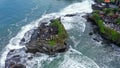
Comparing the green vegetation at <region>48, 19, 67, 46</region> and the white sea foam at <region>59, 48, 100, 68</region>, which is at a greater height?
the green vegetation at <region>48, 19, 67, 46</region>

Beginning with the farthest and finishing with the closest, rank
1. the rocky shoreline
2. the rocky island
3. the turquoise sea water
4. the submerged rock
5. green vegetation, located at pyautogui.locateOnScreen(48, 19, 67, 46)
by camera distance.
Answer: the rocky island → green vegetation, located at pyautogui.locateOnScreen(48, 19, 67, 46) → the submerged rock → the turquoise sea water → the rocky shoreline

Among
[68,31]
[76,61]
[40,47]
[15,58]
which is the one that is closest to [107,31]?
[68,31]

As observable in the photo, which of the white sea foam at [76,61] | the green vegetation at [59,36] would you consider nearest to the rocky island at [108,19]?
the white sea foam at [76,61]

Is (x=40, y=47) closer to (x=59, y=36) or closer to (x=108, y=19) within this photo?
(x=59, y=36)

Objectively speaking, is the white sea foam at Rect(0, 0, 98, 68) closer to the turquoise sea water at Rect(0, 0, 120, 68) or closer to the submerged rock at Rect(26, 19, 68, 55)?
the turquoise sea water at Rect(0, 0, 120, 68)

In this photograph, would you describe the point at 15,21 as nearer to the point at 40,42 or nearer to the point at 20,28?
the point at 20,28

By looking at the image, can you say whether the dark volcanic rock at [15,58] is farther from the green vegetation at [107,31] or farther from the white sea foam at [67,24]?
the green vegetation at [107,31]

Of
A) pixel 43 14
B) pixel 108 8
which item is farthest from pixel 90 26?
pixel 43 14

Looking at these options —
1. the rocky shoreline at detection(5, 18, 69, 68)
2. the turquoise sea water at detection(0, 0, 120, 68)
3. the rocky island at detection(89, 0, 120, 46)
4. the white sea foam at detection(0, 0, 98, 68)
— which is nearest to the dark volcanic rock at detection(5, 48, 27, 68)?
the rocky shoreline at detection(5, 18, 69, 68)
